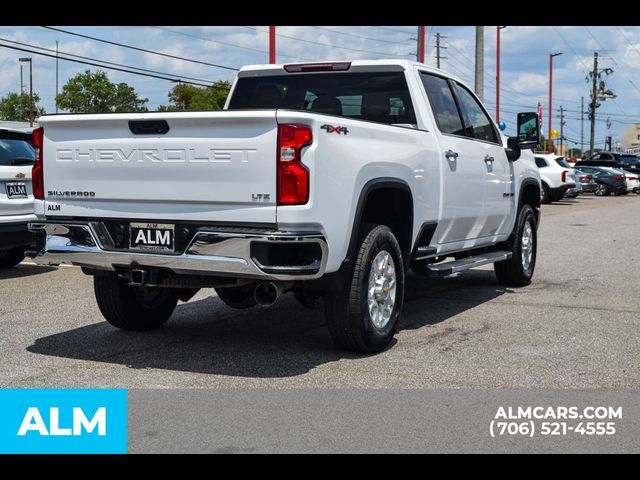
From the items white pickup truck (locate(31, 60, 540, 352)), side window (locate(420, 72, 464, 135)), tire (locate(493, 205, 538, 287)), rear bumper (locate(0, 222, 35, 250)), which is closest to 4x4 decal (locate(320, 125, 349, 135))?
white pickup truck (locate(31, 60, 540, 352))

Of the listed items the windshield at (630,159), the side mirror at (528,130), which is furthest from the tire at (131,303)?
the windshield at (630,159)

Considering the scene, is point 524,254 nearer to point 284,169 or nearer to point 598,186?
point 284,169

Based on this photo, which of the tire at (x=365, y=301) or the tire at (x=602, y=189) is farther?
the tire at (x=602, y=189)

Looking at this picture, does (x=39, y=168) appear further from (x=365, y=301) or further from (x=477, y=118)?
(x=477, y=118)

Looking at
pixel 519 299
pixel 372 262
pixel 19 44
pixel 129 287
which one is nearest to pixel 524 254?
pixel 519 299

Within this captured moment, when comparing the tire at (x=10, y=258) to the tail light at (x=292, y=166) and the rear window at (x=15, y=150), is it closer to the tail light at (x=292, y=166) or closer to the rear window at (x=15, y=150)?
the rear window at (x=15, y=150)

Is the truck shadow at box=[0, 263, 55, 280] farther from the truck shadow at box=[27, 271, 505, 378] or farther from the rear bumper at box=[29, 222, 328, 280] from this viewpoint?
the rear bumper at box=[29, 222, 328, 280]

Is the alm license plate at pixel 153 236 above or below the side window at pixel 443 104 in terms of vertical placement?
below

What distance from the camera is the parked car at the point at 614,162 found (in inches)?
1865

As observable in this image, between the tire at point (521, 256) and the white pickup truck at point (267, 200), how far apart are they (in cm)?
215

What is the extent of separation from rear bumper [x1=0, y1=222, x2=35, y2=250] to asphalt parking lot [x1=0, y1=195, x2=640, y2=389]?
0.45 meters

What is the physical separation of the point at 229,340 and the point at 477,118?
3.59 metres

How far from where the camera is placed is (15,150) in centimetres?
1068
